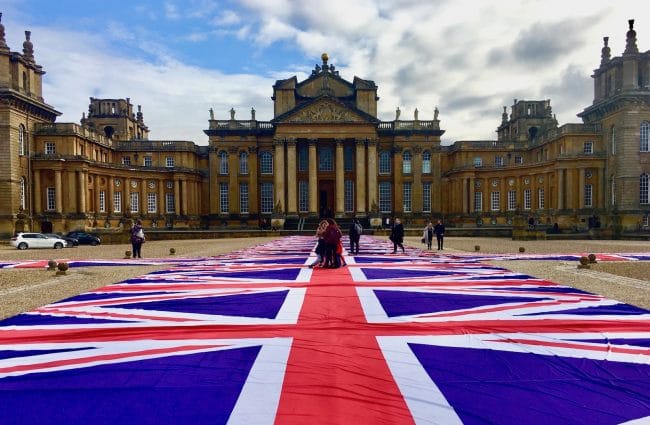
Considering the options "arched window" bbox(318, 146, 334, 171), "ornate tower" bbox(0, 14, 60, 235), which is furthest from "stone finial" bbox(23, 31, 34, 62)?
"arched window" bbox(318, 146, 334, 171)

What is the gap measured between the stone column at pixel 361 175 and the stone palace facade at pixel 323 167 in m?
0.18

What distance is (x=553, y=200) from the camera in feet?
164

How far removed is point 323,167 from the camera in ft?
182

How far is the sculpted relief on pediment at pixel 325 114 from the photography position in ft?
169

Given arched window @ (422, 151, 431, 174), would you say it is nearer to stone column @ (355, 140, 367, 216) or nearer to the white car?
stone column @ (355, 140, 367, 216)

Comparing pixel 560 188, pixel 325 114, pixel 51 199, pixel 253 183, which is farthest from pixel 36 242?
pixel 560 188

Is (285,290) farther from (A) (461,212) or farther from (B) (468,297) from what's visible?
(A) (461,212)

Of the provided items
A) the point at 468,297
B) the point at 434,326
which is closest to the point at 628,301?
the point at 468,297

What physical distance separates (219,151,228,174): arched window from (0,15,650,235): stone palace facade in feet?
0.60

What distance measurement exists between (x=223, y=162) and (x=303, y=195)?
11.6 meters

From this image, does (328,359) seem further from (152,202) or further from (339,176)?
(152,202)

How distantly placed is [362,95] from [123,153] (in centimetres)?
3252

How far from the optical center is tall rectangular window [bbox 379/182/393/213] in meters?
56.6

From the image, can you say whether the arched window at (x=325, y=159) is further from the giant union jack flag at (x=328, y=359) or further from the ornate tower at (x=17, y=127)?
the giant union jack flag at (x=328, y=359)
